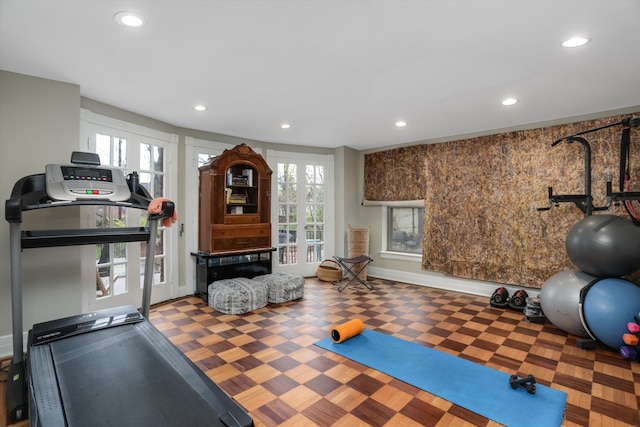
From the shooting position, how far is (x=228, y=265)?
15.1ft

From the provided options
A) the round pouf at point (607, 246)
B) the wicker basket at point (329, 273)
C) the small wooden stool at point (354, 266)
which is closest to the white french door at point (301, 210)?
the wicker basket at point (329, 273)

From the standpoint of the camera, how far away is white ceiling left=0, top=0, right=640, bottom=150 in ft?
6.33

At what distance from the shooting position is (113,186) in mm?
2699

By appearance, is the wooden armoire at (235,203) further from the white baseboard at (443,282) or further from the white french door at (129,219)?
the white baseboard at (443,282)

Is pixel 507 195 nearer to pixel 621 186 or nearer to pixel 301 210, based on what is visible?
pixel 621 186

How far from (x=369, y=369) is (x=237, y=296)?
6.44 feet

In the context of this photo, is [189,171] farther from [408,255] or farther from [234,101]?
[408,255]

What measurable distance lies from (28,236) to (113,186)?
665 mm

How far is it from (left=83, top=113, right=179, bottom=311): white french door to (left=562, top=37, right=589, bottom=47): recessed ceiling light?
14.0 ft

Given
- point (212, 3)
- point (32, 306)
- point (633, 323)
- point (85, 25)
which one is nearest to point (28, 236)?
point (32, 306)

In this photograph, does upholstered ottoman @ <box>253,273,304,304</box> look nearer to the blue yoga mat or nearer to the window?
the blue yoga mat

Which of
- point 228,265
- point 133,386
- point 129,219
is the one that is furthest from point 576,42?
point 129,219

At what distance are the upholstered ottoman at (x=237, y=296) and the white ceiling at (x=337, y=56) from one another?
7.19 feet

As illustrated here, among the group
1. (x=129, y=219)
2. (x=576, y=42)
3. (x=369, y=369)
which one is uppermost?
(x=576, y=42)
